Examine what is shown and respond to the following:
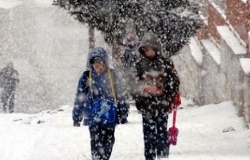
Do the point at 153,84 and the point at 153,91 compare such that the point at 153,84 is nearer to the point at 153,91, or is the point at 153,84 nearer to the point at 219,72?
the point at 153,91

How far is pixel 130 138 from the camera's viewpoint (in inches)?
383

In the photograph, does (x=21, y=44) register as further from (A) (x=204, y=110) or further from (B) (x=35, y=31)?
(A) (x=204, y=110)

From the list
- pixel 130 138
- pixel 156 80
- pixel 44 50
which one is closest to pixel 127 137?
pixel 130 138

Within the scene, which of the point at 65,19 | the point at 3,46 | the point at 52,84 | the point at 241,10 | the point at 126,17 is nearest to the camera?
the point at 241,10

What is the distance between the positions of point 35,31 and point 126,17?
31.4m

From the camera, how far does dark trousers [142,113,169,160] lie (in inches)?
279

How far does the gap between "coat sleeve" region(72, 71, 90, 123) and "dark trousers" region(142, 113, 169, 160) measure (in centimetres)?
66

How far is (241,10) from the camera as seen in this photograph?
37.3 ft

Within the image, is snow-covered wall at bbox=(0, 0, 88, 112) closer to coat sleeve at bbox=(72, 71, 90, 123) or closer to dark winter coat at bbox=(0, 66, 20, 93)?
dark winter coat at bbox=(0, 66, 20, 93)

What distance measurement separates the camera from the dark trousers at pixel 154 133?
709 centimetres

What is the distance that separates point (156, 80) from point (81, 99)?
841 mm

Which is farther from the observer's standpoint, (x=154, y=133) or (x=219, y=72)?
(x=219, y=72)

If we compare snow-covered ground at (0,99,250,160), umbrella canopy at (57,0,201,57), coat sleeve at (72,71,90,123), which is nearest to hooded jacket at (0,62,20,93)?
snow-covered ground at (0,99,250,160)

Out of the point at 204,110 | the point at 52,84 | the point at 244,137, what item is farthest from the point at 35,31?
the point at 244,137
